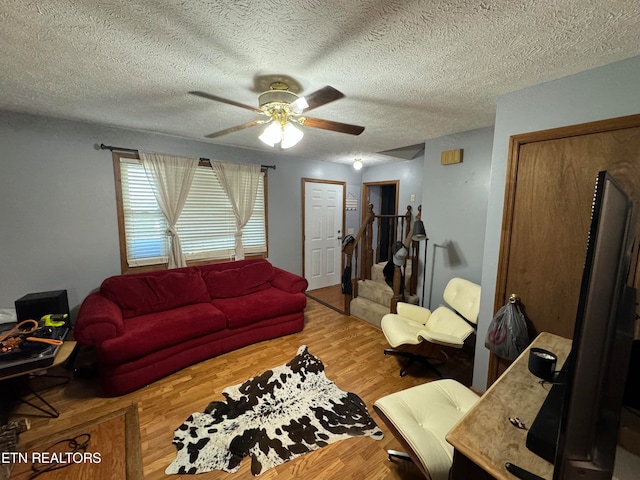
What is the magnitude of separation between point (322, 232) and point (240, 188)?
1738 mm

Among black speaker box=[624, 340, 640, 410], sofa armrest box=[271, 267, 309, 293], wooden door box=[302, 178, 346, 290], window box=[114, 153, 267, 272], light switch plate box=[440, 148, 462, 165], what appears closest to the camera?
black speaker box=[624, 340, 640, 410]

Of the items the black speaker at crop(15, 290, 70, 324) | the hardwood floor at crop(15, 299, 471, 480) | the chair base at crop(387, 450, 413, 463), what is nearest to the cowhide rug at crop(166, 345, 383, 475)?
the hardwood floor at crop(15, 299, 471, 480)

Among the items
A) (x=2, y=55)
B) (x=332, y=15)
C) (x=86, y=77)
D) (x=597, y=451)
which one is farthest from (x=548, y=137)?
(x=2, y=55)

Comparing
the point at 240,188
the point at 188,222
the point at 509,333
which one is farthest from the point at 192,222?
the point at 509,333

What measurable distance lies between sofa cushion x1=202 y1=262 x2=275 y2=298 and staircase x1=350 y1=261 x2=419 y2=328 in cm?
131

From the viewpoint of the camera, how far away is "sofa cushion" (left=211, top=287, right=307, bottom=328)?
2.86 meters

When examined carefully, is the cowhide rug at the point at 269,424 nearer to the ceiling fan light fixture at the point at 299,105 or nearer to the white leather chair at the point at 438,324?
the white leather chair at the point at 438,324

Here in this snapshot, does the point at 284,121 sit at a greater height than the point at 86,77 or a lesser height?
lesser

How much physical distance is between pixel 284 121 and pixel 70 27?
3.65 ft

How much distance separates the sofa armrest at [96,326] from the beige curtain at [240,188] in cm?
179

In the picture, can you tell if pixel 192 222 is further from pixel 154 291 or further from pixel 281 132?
pixel 281 132

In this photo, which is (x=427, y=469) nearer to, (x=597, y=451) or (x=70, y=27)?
(x=597, y=451)

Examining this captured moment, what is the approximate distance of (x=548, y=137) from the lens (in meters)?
1.73

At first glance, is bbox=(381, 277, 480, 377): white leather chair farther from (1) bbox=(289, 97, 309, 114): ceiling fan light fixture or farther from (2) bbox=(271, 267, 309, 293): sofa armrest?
(1) bbox=(289, 97, 309, 114): ceiling fan light fixture
